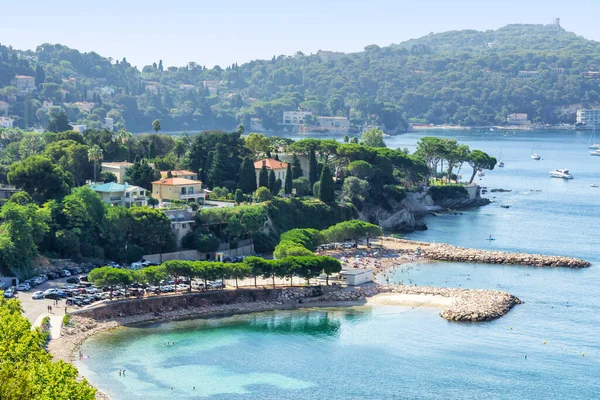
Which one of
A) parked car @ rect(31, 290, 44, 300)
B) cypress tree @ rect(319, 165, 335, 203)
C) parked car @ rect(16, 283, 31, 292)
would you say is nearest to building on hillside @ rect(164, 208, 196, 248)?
parked car @ rect(16, 283, 31, 292)

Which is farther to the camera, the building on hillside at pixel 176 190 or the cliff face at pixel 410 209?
the cliff face at pixel 410 209

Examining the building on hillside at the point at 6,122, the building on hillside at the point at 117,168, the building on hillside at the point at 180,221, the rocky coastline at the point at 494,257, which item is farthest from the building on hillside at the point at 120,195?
the building on hillside at the point at 6,122

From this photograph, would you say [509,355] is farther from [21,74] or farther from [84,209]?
[21,74]

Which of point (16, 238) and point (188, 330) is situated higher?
point (16, 238)

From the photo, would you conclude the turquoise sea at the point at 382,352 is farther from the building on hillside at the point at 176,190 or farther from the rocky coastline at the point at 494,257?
the building on hillside at the point at 176,190

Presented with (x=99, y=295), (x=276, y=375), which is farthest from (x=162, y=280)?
(x=276, y=375)
